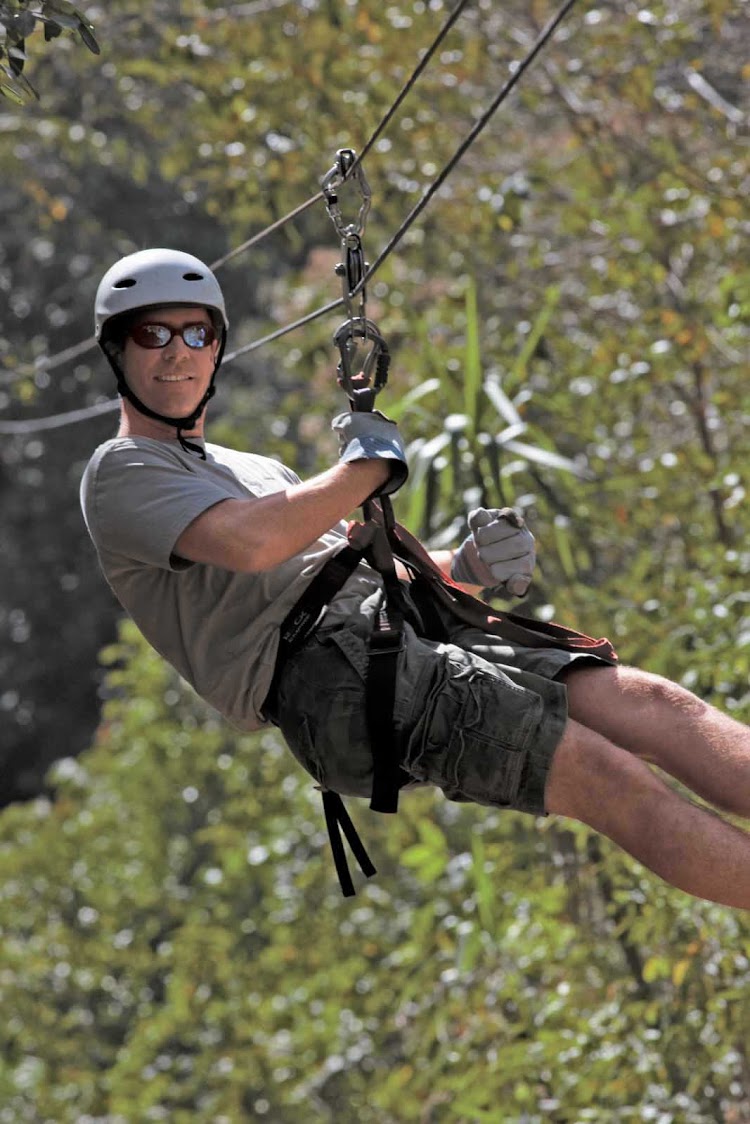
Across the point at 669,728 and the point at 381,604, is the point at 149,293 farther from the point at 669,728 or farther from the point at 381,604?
the point at 669,728

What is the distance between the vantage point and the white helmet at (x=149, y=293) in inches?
146

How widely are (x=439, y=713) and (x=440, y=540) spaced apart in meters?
2.37

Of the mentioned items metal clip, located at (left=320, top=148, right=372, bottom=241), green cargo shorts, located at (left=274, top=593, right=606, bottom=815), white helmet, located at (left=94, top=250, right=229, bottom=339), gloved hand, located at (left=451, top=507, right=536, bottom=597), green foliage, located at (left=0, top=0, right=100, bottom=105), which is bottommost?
green cargo shorts, located at (left=274, top=593, right=606, bottom=815)

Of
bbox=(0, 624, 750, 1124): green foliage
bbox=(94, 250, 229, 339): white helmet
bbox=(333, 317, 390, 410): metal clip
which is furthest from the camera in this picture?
bbox=(0, 624, 750, 1124): green foliage

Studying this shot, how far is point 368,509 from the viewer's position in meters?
3.63

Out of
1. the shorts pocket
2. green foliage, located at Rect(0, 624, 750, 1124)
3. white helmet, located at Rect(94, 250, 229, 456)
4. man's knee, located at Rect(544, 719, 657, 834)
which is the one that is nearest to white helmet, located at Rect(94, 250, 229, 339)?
white helmet, located at Rect(94, 250, 229, 456)

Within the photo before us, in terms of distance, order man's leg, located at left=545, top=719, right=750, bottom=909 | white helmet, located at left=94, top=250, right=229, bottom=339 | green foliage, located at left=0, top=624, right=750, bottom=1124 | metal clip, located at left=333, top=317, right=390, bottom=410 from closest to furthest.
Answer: man's leg, located at left=545, top=719, right=750, bottom=909
metal clip, located at left=333, top=317, right=390, bottom=410
white helmet, located at left=94, top=250, right=229, bottom=339
green foliage, located at left=0, top=624, right=750, bottom=1124

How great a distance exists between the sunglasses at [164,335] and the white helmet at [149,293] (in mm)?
41

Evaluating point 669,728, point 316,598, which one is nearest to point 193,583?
point 316,598

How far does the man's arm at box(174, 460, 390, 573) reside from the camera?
339cm

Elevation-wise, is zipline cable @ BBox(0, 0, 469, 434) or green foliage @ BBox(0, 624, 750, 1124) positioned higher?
zipline cable @ BBox(0, 0, 469, 434)

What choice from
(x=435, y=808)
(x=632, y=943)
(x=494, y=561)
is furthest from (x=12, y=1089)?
(x=494, y=561)

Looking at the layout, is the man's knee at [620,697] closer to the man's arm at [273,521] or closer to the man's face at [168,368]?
the man's arm at [273,521]

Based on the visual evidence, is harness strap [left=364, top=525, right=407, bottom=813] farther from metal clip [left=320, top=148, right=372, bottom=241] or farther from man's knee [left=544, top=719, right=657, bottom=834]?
metal clip [left=320, top=148, right=372, bottom=241]
